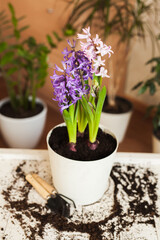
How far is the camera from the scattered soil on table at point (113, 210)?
0.84 m

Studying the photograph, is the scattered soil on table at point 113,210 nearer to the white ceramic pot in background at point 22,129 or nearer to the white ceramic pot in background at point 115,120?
the white ceramic pot in background at point 22,129

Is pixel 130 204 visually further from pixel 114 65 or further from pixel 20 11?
pixel 20 11

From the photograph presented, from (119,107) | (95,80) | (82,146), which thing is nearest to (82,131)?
(82,146)

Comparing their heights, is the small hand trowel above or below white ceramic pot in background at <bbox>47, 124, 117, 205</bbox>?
below

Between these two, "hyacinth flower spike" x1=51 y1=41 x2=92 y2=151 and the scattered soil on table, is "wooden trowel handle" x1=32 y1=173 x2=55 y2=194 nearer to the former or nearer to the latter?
the scattered soil on table

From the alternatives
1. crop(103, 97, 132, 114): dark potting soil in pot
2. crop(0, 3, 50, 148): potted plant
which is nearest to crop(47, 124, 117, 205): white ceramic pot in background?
crop(0, 3, 50, 148): potted plant

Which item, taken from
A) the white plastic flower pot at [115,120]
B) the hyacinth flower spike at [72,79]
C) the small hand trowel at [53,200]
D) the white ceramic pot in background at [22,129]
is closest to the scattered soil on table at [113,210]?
the small hand trowel at [53,200]

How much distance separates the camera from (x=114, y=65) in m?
2.50

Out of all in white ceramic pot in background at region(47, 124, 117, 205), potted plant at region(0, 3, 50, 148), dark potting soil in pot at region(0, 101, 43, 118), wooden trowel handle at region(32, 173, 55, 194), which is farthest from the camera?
dark potting soil in pot at region(0, 101, 43, 118)

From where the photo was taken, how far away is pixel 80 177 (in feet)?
2.75

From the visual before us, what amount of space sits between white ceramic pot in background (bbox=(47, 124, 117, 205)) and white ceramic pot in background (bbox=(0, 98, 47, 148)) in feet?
3.80

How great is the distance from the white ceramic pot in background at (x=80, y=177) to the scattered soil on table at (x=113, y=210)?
0.23 feet

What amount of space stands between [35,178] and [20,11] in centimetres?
235

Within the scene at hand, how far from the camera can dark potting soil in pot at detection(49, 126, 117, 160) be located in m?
0.85
